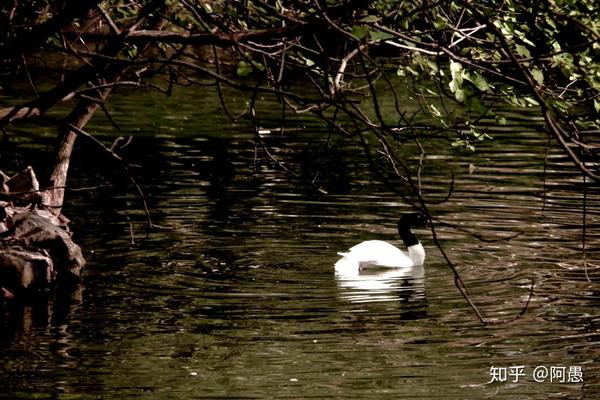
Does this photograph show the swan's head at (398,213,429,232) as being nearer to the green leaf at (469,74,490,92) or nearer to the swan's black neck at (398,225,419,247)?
the swan's black neck at (398,225,419,247)

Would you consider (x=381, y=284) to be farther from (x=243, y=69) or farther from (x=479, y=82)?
(x=479, y=82)

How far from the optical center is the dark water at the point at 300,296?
9578 millimetres

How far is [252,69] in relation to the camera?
27.7 ft

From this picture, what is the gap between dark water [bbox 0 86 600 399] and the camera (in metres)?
9.58

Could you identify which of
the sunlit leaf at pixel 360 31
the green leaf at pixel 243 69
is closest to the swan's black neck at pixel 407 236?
the green leaf at pixel 243 69

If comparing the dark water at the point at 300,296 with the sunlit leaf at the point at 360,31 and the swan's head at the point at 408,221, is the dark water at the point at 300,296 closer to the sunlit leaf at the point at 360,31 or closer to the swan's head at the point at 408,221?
the swan's head at the point at 408,221

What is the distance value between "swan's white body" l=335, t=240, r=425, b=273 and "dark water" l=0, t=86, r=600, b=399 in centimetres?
26

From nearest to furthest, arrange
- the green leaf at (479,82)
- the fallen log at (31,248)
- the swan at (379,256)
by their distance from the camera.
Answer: the green leaf at (479,82) → the fallen log at (31,248) → the swan at (379,256)

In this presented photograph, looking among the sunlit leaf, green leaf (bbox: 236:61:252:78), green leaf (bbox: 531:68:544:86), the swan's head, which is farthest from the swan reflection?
the sunlit leaf

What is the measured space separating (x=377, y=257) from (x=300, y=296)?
1.89 meters

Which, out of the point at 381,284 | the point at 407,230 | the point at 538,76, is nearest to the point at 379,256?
A: the point at 381,284

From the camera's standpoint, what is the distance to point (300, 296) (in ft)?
40.2

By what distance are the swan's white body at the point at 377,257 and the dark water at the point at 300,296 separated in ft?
0.86

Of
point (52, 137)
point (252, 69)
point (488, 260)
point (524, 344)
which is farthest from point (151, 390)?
point (52, 137)
